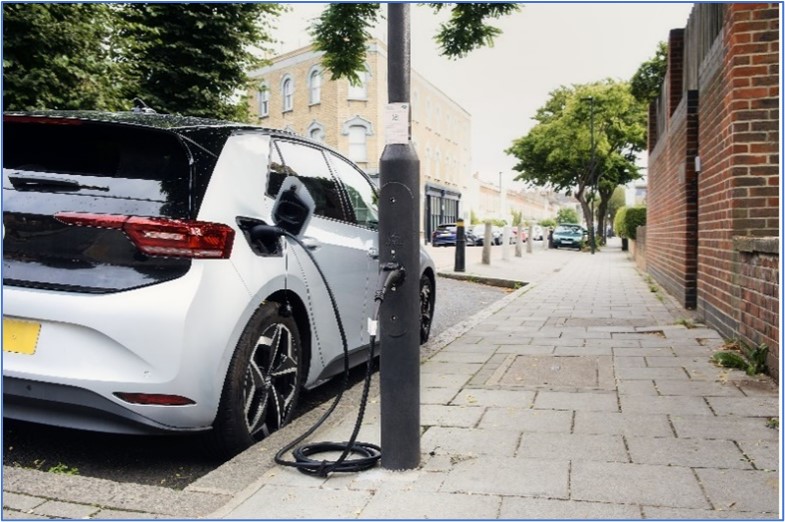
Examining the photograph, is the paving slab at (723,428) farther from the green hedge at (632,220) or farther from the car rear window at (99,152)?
the green hedge at (632,220)

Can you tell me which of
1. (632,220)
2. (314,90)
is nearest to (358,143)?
(314,90)

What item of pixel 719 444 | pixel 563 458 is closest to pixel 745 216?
pixel 719 444

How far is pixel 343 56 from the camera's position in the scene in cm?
912

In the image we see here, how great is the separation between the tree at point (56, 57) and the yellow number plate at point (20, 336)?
6.37 metres

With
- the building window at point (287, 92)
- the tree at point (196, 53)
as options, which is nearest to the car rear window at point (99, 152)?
the tree at point (196, 53)

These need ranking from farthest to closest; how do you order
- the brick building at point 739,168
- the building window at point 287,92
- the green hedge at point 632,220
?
the building window at point 287,92 → the green hedge at point 632,220 → the brick building at point 739,168

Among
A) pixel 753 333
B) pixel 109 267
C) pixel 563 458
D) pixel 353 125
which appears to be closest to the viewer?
pixel 109 267

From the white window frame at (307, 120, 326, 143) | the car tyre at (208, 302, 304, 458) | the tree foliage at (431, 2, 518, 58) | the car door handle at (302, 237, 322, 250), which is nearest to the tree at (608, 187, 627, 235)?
the white window frame at (307, 120, 326, 143)

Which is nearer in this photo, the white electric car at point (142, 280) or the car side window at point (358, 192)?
the white electric car at point (142, 280)

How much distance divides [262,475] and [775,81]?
522 cm

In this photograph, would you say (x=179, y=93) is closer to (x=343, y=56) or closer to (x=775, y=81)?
(x=343, y=56)

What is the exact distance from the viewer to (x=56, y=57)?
909cm

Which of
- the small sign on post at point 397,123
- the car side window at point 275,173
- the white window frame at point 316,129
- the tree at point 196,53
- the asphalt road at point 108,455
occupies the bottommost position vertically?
the asphalt road at point 108,455

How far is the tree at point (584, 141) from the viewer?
46.4m
